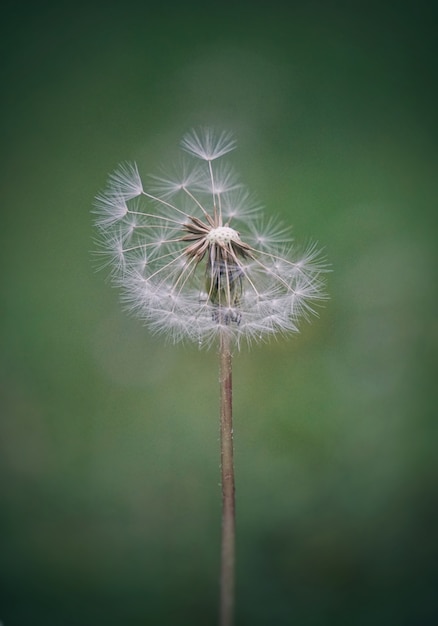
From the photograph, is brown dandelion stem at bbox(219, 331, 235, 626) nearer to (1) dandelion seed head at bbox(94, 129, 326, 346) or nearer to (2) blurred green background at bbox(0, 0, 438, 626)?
(1) dandelion seed head at bbox(94, 129, 326, 346)

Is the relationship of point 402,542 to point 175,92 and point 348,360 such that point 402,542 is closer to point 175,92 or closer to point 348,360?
point 348,360

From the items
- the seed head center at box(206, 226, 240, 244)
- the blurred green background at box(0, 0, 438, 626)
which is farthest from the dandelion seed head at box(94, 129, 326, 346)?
the blurred green background at box(0, 0, 438, 626)

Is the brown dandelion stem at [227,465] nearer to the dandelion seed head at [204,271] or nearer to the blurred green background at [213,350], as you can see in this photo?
the dandelion seed head at [204,271]

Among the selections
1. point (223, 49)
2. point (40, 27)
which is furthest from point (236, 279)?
point (40, 27)

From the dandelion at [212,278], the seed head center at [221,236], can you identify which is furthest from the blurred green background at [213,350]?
the seed head center at [221,236]

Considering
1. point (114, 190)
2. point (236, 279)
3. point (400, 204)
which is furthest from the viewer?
point (400, 204)

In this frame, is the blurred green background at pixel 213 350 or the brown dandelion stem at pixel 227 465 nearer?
the brown dandelion stem at pixel 227 465
